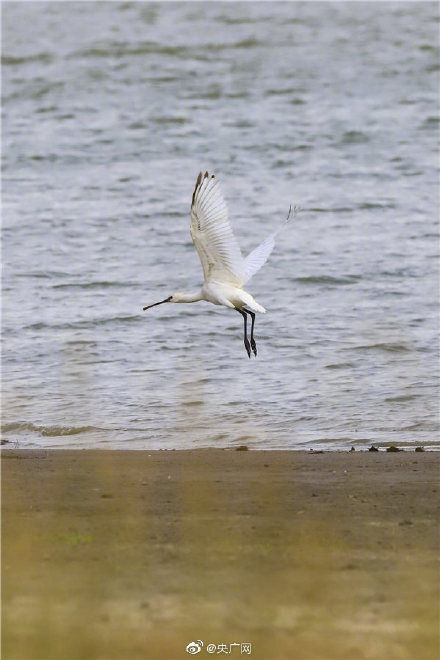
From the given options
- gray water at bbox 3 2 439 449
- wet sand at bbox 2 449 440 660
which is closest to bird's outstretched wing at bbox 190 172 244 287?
gray water at bbox 3 2 439 449

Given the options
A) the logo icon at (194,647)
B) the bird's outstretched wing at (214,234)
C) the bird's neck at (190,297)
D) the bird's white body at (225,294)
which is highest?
the bird's outstretched wing at (214,234)

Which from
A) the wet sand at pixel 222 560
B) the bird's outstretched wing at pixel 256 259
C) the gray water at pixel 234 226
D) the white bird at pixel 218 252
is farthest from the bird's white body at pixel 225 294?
the wet sand at pixel 222 560

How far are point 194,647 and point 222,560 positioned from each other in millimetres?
744

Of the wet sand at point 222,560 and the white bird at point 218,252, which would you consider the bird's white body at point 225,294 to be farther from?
the wet sand at point 222,560

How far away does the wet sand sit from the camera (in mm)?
4824

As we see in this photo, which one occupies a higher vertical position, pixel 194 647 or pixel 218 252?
pixel 218 252

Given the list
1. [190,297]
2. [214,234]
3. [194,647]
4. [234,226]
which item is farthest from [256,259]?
[234,226]

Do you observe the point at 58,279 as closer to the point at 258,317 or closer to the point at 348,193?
the point at 258,317

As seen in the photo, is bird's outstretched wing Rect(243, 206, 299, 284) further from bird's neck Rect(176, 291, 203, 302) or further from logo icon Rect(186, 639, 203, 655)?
logo icon Rect(186, 639, 203, 655)

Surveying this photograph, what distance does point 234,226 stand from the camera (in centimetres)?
1634

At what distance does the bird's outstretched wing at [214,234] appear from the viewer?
8.16 m

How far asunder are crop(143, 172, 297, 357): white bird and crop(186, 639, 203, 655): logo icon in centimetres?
341

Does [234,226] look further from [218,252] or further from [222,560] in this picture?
[222,560]

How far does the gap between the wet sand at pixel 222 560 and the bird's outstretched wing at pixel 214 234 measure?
1692 mm
